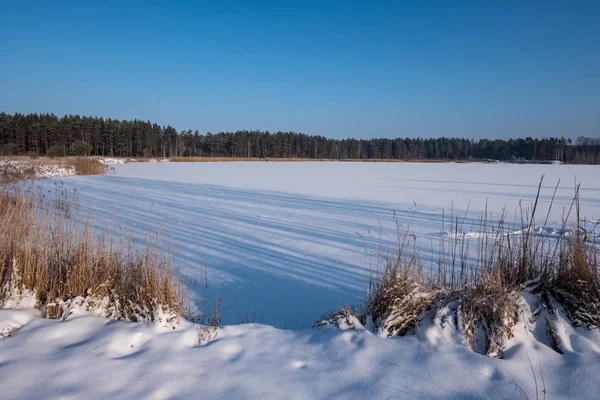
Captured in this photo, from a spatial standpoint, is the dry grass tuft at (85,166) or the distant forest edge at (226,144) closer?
the dry grass tuft at (85,166)

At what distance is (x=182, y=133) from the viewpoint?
85938 millimetres

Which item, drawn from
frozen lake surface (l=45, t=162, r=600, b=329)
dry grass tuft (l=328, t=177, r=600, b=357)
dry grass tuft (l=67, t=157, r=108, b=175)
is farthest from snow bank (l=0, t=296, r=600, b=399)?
dry grass tuft (l=67, t=157, r=108, b=175)

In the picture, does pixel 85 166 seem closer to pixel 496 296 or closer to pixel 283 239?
pixel 283 239

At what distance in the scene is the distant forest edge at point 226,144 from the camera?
199ft

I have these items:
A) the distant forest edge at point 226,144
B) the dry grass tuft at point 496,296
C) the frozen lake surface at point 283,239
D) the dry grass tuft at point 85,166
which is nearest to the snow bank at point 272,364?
the dry grass tuft at point 496,296

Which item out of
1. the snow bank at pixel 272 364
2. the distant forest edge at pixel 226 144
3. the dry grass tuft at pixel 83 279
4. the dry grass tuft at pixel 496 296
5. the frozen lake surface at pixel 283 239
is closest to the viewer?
the snow bank at pixel 272 364

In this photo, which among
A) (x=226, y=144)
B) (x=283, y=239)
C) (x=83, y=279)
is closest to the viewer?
(x=83, y=279)

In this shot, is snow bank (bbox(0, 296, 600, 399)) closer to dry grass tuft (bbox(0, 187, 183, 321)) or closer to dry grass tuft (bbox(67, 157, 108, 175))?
dry grass tuft (bbox(0, 187, 183, 321))

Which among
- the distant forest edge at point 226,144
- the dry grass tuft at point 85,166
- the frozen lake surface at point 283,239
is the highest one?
the distant forest edge at point 226,144

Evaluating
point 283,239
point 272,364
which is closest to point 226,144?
point 283,239

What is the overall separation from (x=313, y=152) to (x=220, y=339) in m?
101

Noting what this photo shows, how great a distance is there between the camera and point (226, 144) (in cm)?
8925

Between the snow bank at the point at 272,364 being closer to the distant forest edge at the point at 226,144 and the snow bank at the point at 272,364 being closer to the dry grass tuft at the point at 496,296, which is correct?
the dry grass tuft at the point at 496,296

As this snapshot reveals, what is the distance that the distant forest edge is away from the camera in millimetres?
60534
